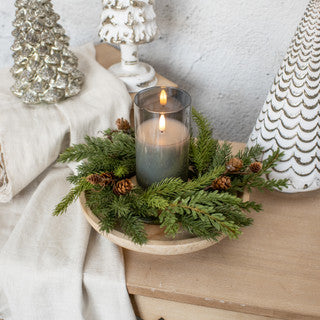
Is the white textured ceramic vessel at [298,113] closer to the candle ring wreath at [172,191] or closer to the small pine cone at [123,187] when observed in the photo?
the candle ring wreath at [172,191]

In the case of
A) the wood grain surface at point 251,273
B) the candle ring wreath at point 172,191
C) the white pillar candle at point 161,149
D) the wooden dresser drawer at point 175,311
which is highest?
the white pillar candle at point 161,149

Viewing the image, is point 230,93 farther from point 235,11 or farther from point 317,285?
point 317,285

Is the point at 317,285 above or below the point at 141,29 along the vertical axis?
below

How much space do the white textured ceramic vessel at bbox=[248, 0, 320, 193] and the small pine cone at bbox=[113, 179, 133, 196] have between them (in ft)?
0.76

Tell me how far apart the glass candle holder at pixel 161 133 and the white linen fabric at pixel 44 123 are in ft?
0.70

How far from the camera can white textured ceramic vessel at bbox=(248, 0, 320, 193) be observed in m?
0.52

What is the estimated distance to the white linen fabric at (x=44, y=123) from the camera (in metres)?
0.61

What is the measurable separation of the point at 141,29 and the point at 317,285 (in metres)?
0.53

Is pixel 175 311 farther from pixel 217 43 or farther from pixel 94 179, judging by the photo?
pixel 217 43

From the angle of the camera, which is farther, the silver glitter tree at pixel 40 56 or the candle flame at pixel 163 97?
the silver glitter tree at pixel 40 56

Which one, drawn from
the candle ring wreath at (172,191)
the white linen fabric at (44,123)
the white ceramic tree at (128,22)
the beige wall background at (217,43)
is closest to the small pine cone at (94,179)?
the candle ring wreath at (172,191)

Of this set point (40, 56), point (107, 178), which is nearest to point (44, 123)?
point (40, 56)

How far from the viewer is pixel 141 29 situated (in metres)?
0.71

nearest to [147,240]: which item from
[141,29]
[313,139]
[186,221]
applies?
[186,221]
